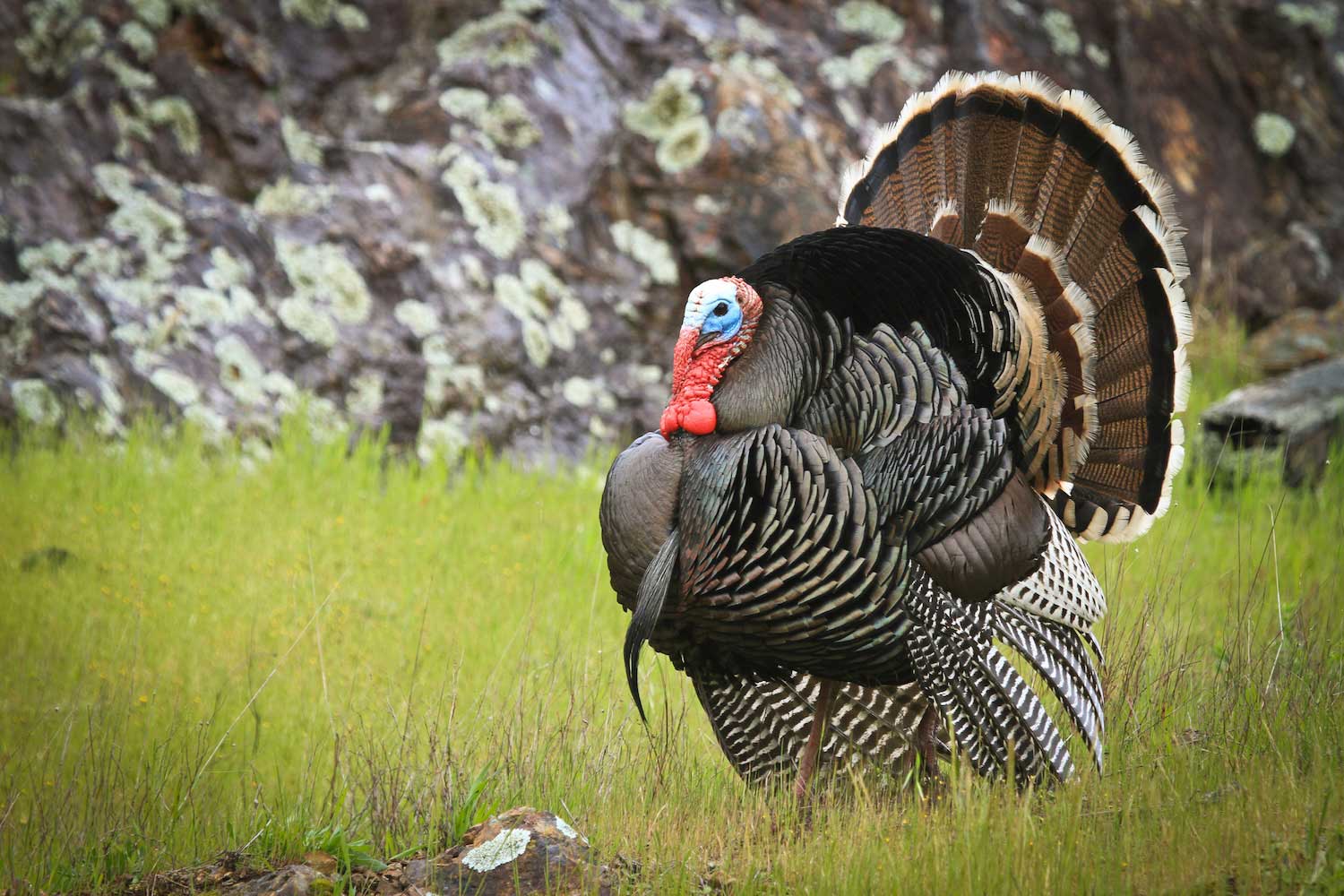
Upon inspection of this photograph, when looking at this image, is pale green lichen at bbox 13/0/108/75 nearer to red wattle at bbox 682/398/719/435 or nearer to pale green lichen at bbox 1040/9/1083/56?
red wattle at bbox 682/398/719/435

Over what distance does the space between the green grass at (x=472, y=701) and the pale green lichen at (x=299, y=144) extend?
161 cm

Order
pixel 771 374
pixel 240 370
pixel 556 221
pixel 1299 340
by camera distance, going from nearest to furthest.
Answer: pixel 771 374
pixel 240 370
pixel 556 221
pixel 1299 340

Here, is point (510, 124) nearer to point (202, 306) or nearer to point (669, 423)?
point (202, 306)

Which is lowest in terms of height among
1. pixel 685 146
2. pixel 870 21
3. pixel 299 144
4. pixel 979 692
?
pixel 979 692

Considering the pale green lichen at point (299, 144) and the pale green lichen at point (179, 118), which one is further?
the pale green lichen at point (299, 144)

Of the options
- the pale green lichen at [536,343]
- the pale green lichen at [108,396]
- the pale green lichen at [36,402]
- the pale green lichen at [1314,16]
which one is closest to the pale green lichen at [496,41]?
the pale green lichen at [536,343]

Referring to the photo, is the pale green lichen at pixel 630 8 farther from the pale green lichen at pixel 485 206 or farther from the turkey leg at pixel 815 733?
the turkey leg at pixel 815 733

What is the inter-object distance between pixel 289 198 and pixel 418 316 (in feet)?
2.96

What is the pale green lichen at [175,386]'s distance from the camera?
248 inches

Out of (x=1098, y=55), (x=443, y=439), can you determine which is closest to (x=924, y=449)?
(x=443, y=439)

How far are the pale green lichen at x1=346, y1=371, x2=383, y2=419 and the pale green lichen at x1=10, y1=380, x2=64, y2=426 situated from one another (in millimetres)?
1342

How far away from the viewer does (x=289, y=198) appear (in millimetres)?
6832

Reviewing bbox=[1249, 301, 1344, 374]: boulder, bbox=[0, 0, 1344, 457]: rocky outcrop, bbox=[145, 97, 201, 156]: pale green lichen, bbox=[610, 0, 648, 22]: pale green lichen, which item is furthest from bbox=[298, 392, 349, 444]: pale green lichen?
bbox=[1249, 301, 1344, 374]: boulder

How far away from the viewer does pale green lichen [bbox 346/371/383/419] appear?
666 centimetres
